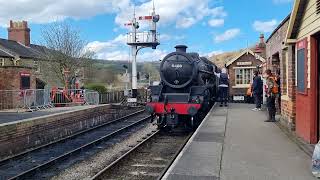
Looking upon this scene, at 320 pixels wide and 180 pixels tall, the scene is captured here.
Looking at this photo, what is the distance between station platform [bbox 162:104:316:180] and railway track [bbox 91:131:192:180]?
23.2 inches

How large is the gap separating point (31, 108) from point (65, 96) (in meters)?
4.18

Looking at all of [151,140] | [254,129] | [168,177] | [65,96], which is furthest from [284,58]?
[65,96]

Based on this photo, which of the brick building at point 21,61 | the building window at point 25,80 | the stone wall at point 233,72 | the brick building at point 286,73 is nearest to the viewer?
the brick building at point 286,73

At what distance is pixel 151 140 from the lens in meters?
13.5

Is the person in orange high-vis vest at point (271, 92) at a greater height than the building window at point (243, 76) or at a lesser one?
lesser

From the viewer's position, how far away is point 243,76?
92.1ft

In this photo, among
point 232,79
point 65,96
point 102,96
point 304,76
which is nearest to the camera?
point 304,76

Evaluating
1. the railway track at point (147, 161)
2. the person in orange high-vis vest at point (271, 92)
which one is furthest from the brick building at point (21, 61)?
the person in orange high-vis vest at point (271, 92)

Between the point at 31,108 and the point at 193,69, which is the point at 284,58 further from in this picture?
the point at 31,108

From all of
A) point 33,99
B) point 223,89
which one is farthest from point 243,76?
point 33,99

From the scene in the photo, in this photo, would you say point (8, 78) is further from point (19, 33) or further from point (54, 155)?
point (19, 33)

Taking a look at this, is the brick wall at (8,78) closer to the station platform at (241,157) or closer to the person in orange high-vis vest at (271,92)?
the station platform at (241,157)

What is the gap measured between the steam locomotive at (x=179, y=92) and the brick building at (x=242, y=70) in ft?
41.8

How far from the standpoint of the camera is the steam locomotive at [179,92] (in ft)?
46.9
